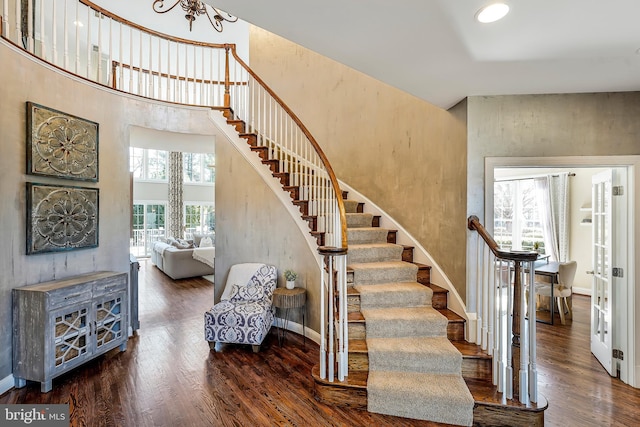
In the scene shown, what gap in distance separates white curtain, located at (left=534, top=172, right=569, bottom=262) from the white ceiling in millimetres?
4196

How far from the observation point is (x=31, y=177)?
2797mm

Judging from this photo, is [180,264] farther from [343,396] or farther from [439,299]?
[439,299]

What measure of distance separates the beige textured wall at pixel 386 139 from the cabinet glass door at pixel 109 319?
3.33 meters

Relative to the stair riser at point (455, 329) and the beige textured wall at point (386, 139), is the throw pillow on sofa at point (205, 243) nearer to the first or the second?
the beige textured wall at point (386, 139)

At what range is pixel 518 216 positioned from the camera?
7152 mm

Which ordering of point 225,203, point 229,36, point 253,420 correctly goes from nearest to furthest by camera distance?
point 253,420 → point 225,203 → point 229,36

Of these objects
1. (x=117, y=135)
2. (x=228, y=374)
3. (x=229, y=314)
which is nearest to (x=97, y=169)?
(x=117, y=135)

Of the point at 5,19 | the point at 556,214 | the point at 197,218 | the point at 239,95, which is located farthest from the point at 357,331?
the point at 197,218

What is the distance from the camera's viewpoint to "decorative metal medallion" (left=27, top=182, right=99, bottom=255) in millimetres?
2773

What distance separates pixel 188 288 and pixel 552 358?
605 centimetres

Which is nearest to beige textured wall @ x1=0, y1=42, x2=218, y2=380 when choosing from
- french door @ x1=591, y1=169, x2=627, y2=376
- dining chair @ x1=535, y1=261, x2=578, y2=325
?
french door @ x1=591, y1=169, x2=627, y2=376

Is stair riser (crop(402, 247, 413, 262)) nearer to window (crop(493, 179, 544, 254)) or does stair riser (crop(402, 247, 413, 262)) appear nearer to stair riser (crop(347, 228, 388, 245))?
stair riser (crop(347, 228, 388, 245))

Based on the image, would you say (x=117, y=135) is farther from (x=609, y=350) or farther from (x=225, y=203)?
(x=609, y=350)

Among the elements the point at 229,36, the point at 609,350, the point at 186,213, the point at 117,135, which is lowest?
the point at 609,350
